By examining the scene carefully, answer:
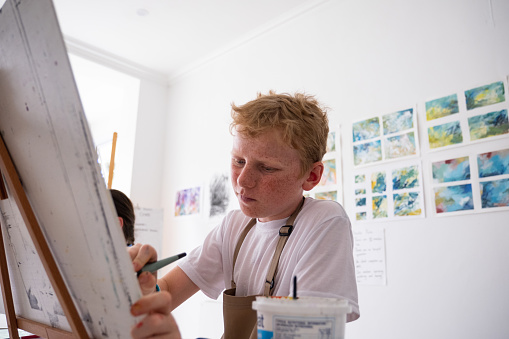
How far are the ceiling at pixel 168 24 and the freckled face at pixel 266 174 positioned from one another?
234 cm

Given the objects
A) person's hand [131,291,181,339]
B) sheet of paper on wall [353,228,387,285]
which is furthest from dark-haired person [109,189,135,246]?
sheet of paper on wall [353,228,387,285]

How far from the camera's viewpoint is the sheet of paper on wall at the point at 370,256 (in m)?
2.29

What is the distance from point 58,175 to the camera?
0.64 m

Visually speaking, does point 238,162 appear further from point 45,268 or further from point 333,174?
point 333,174

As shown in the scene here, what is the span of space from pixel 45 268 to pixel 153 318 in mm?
267

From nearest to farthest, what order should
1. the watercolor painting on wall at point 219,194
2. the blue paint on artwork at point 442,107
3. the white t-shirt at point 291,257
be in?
the white t-shirt at point 291,257 → the blue paint on artwork at point 442,107 → the watercolor painting on wall at point 219,194

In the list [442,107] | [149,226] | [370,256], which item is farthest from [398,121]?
[149,226]

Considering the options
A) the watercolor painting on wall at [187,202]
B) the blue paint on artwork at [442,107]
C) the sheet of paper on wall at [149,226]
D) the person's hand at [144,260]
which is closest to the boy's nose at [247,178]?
the person's hand at [144,260]

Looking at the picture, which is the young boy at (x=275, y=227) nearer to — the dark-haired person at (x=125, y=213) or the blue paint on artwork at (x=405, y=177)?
the dark-haired person at (x=125, y=213)

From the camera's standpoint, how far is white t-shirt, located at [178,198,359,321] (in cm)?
79

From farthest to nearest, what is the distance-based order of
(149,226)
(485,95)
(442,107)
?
(149,226) → (442,107) → (485,95)

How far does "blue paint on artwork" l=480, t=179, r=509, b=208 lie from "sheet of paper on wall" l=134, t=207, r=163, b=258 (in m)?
2.63

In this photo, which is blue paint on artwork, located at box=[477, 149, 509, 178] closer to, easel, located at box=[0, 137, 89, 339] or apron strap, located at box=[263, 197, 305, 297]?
apron strap, located at box=[263, 197, 305, 297]

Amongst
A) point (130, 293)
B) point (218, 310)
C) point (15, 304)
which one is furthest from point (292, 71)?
point (130, 293)
